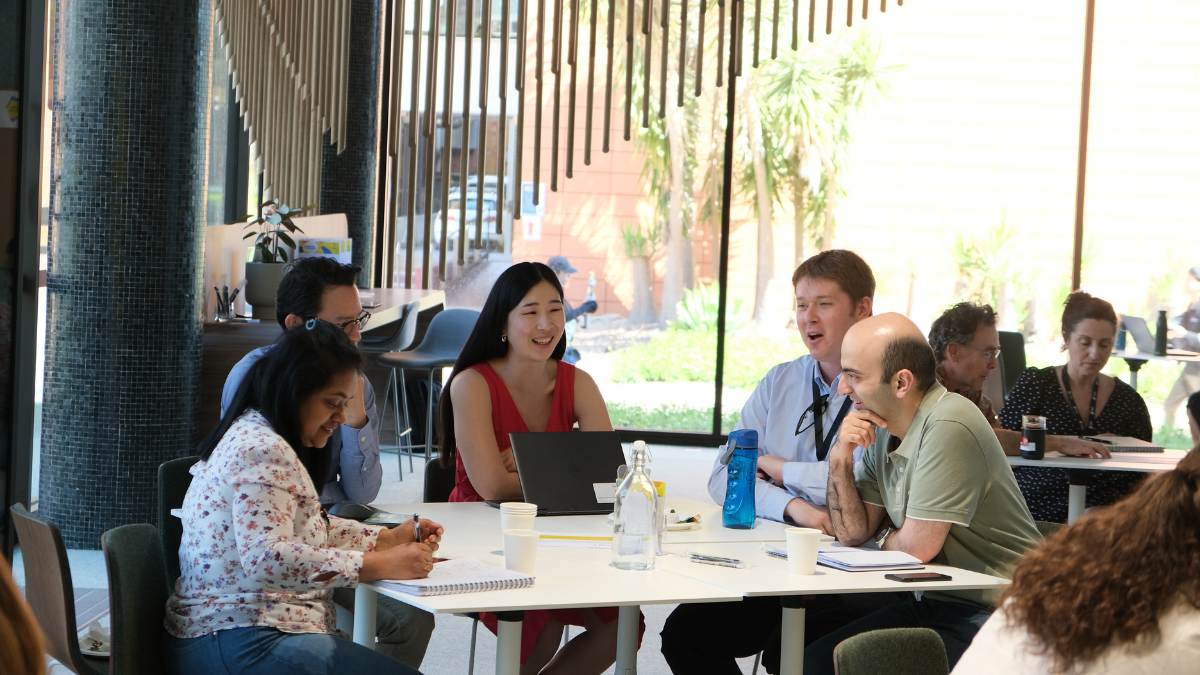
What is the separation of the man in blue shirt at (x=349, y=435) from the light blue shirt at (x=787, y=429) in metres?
0.94

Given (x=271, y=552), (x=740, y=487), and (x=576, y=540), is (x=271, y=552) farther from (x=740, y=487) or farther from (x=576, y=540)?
(x=740, y=487)

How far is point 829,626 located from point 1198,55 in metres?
7.21

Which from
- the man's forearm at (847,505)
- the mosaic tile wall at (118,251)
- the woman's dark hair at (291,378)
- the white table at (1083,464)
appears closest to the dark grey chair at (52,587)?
the woman's dark hair at (291,378)

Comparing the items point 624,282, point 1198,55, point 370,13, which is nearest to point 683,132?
point 624,282

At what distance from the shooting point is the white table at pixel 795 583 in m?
2.41

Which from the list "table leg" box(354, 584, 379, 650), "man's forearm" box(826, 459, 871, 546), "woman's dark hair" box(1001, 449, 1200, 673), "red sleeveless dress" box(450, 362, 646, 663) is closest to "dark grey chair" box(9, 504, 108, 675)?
"table leg" box(354, 584, 379, 650)

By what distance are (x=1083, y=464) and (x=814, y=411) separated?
1.47 meters

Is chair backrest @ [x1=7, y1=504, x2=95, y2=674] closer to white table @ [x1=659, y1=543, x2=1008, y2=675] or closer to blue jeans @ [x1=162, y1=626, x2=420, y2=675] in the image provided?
blue jeans @ [x1=162, y1=626, x2=420, y2=675]

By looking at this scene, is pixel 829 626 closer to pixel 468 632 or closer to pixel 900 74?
pixel 468 632

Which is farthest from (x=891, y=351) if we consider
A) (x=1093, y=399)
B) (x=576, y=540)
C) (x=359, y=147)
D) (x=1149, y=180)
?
(x=1149, y=180)

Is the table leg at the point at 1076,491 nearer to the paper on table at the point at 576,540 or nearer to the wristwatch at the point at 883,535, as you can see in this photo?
the wristwatch at the point at 883,535

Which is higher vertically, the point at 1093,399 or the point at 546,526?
the point at 1093,399

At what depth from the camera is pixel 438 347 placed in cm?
719

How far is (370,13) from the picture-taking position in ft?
26.4
